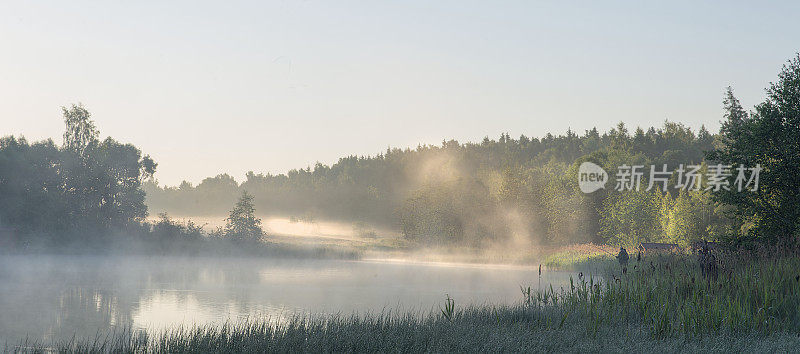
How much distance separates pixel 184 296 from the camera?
26328mm

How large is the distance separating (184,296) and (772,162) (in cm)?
2660

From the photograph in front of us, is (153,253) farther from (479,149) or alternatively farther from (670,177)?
(479,149)

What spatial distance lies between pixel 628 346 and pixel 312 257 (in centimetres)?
5396

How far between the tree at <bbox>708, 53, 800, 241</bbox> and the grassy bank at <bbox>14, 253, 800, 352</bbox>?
39.3 ft

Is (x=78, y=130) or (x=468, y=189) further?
(x=468, y=189)

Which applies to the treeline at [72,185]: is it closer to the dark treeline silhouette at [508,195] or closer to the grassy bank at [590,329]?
the dark treeline silhouette at [508,195]

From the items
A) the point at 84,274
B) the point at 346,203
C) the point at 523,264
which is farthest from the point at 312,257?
the point at 346,203

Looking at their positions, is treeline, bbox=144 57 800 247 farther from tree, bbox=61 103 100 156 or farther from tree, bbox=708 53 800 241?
tree, bbox=61 103 100 156

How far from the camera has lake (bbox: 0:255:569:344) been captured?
1866cm

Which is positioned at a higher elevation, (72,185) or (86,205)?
(72,185)

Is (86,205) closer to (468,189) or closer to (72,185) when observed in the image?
(72,185)

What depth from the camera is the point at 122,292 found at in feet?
90.1

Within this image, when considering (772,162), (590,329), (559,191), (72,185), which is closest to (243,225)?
(72,185)
